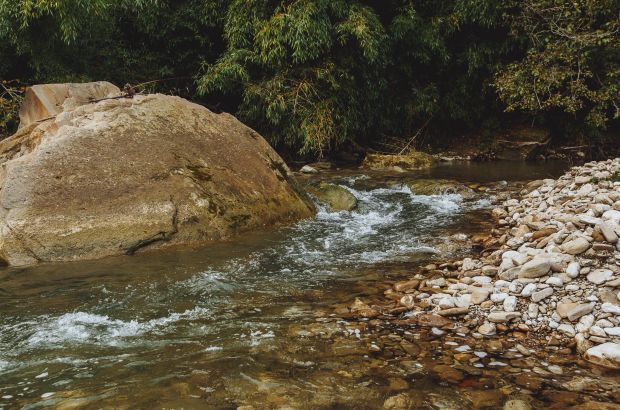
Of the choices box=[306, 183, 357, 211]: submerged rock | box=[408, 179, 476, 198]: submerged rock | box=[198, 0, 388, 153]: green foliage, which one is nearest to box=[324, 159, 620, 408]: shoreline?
box=[306, 183, 357, 211]: submerged rock

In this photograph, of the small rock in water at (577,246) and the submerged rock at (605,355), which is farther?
the small rock in water at (577,246)

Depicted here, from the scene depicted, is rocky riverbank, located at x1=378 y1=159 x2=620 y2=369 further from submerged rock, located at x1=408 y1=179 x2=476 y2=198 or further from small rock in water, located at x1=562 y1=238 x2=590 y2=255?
submerged rock, located at x1=408 y1=179 x2=476 y2=198

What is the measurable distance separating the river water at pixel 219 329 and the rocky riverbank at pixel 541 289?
44 centimetres

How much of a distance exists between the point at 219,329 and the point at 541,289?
233cm

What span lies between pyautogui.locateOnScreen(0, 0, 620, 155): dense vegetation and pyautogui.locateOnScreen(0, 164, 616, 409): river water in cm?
579

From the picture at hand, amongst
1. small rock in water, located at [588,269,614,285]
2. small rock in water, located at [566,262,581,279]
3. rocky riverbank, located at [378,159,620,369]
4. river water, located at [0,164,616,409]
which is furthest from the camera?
small rock in water, located at [566,262,581,279]

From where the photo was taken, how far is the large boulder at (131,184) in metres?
5.16

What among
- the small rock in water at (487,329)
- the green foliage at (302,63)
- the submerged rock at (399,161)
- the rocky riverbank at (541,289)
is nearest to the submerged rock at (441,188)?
the submerged rock at (399,161)

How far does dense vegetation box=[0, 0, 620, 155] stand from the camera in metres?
10.2

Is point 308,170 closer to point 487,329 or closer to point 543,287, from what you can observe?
point 543,287

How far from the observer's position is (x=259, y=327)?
11.2ft

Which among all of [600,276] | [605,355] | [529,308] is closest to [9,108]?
[529,308]

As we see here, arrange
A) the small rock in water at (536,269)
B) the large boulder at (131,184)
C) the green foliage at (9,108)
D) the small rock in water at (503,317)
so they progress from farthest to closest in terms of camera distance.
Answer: the green foliage at (9,108)
the large boulder at (131,184)
the small rock in water at (536,269)
the small rock in water at (503,317)

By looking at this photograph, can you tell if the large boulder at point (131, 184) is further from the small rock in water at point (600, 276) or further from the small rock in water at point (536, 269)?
the small rock in water at point (600, 276)
